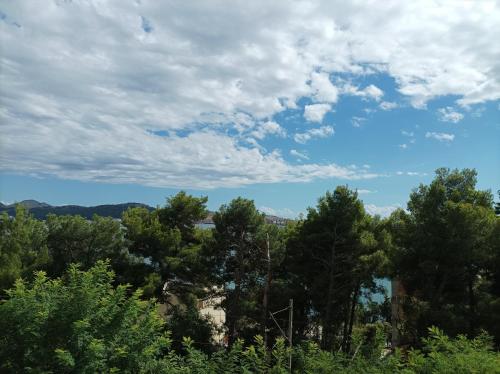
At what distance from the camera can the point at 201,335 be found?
15391 millimetres

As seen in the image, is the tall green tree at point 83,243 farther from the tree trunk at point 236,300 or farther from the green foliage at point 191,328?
the tree trunk at point 236,300

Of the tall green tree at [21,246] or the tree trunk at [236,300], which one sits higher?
the tall green tree at [21,246]

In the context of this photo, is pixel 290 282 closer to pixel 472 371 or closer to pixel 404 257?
pixel 404 257

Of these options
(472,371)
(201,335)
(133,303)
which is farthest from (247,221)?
(472,371)

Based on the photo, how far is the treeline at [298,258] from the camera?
1314 centimetres

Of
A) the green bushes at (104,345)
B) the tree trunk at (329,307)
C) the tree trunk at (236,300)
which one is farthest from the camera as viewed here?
the tree trunk at (236,300)

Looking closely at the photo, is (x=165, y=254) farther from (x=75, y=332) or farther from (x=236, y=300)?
(x=75, y=332)

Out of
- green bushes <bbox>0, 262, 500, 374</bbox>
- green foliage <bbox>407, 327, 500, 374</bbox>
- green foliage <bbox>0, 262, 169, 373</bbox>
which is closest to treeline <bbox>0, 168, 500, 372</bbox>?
green bushes <bbox>0, 262, 500, 374</bbox>

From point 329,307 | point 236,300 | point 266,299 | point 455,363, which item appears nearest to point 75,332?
point 455,363

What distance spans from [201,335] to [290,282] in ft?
13.3

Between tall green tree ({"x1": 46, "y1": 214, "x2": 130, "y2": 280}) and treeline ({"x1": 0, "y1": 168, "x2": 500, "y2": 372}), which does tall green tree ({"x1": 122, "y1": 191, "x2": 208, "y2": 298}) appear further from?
tall green tree ({"x1": 46, "y1": 214, "x2": 130, "y2": 280})

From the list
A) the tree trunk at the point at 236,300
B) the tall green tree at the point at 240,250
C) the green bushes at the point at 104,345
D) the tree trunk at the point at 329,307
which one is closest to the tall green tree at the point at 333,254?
the tree trunk at the point at 329,307

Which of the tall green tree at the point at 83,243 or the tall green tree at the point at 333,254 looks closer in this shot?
the tall green tree at the point at 333,254

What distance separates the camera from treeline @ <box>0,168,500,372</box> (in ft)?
43.1
